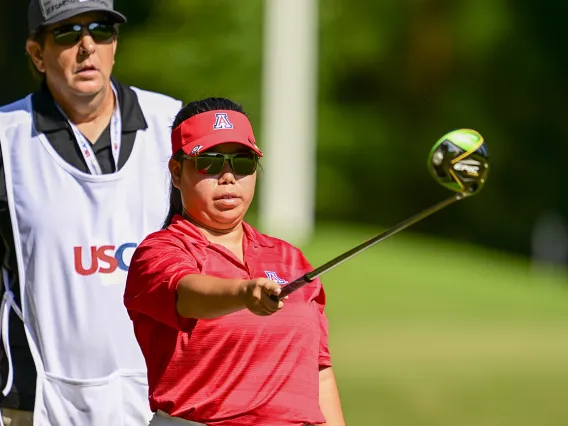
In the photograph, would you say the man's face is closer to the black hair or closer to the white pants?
the black hair

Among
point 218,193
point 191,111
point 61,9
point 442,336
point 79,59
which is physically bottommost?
point 442,336

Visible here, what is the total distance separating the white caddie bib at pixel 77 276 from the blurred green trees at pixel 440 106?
2544 centimetres

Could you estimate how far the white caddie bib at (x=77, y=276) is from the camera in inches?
215

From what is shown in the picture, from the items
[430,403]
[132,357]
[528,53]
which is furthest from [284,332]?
[528,53]

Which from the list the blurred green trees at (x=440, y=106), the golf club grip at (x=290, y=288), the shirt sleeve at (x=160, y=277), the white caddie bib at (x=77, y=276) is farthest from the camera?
the blurred green trees at (x=440, y=106)

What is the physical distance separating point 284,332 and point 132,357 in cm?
121

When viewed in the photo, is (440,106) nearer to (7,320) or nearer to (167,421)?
(7,320)

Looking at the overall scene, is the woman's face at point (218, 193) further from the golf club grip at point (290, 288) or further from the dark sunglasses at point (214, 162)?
the golf club grip at point (290, 288)

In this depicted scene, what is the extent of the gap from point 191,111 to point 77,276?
105 centimetres

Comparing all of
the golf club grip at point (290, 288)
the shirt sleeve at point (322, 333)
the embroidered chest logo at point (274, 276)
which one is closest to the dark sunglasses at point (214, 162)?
the embroidered chest logo at point (274, 276)

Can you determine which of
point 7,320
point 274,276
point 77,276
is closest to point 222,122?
point 274,276

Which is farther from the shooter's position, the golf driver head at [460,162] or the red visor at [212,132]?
the red visor at [212,132]

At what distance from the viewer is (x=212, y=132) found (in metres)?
4.55

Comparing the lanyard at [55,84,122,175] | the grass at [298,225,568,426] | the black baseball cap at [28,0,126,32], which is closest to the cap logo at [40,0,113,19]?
the black baseball cap at [28,0,126,32]
